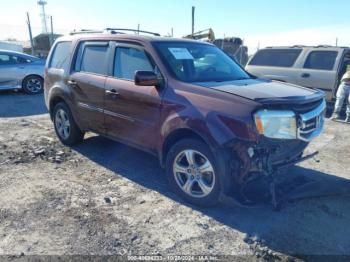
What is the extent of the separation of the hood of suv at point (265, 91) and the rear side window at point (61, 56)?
276cm

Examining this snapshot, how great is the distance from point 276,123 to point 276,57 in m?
6.59

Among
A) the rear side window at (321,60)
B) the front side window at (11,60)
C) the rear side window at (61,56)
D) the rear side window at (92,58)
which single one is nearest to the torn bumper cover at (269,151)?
the rear side window at (92,58)

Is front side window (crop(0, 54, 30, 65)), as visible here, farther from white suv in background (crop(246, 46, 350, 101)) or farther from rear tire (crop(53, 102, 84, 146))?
white suv in background (crop(246, 46, 350, 101))

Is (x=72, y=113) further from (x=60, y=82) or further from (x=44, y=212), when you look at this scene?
(x=44, y=212)

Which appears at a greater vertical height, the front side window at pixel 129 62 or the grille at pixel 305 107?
the front side window at pixel 129 62

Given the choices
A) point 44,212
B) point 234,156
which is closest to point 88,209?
point 44,212

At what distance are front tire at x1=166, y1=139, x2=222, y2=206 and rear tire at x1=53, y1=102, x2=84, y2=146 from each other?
2.37 meters

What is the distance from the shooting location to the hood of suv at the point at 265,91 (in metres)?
3.45

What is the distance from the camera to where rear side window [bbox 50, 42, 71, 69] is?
18.3ft

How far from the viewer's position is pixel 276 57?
9.34 m

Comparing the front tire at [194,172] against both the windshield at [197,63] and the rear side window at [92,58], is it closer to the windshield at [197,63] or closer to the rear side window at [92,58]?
the windshield at [197,63]

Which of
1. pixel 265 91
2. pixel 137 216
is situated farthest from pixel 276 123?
pixel 137 216

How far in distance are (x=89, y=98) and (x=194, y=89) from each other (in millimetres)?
1972

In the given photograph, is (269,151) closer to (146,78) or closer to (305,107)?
(305,107)
